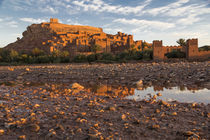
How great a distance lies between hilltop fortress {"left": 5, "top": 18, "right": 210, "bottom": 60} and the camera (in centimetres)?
1930

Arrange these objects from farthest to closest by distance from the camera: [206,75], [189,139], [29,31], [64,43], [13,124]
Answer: [29,31]
[64,43]
[206,75]
[13,124]
[189,139]

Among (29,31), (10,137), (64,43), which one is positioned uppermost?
(29,31)

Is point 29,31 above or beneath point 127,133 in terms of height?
above

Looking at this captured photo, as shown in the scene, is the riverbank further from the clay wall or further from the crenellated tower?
the clay wall

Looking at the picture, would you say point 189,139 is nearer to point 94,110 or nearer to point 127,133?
point 127,133

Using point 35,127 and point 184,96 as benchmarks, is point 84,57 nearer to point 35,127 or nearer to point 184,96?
point 184,96

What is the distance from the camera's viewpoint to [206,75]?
26.8 feet

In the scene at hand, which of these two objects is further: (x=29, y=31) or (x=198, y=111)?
(x=29, y=31)

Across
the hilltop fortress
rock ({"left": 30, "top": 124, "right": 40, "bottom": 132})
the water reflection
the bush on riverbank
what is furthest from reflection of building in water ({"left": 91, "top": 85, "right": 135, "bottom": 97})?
the bush on riverbank

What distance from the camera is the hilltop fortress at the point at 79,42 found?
19.3 metres

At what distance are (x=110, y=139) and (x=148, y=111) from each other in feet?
4.98

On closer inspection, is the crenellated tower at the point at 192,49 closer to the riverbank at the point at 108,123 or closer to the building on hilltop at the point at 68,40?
the riverbank at the point at 108,123

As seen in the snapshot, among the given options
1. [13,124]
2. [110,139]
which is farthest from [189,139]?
[13,124]

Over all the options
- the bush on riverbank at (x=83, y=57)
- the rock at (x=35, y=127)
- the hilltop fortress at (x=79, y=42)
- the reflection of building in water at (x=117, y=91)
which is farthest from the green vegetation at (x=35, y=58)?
the rock at (x=35, y=127)
